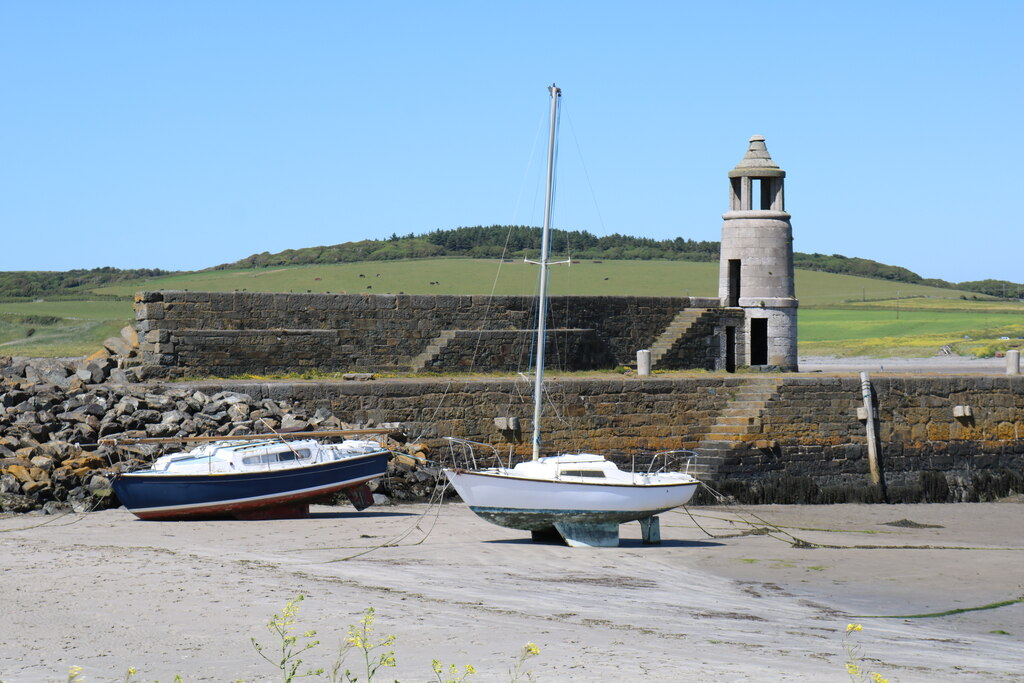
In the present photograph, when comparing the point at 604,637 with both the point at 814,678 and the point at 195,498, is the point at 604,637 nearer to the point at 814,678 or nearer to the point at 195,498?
the point at 814,678

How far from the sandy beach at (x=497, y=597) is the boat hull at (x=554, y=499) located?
1.24 feet

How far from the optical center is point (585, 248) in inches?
2849

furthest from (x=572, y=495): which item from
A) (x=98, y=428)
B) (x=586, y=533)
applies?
(x=98, y=428)

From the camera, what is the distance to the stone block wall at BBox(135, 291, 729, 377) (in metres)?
22.0

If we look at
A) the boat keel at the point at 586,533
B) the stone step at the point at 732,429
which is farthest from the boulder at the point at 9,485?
the stone step at the point at 732,429

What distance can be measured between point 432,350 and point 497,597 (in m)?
12.2

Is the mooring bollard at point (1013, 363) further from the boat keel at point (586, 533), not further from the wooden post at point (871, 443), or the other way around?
the boat keel at point (586, 533)

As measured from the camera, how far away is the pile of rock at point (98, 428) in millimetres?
16969

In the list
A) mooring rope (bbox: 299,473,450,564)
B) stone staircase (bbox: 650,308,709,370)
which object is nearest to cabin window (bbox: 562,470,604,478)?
mooring rope (bbox: 299,473,450,564)

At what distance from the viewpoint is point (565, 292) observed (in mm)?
50844

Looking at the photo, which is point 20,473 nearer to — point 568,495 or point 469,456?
point 568,495

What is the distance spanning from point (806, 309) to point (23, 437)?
185 ft

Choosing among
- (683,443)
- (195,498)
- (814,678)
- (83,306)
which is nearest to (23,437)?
(195,498)

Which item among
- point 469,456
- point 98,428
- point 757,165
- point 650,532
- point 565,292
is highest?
point 757,165
